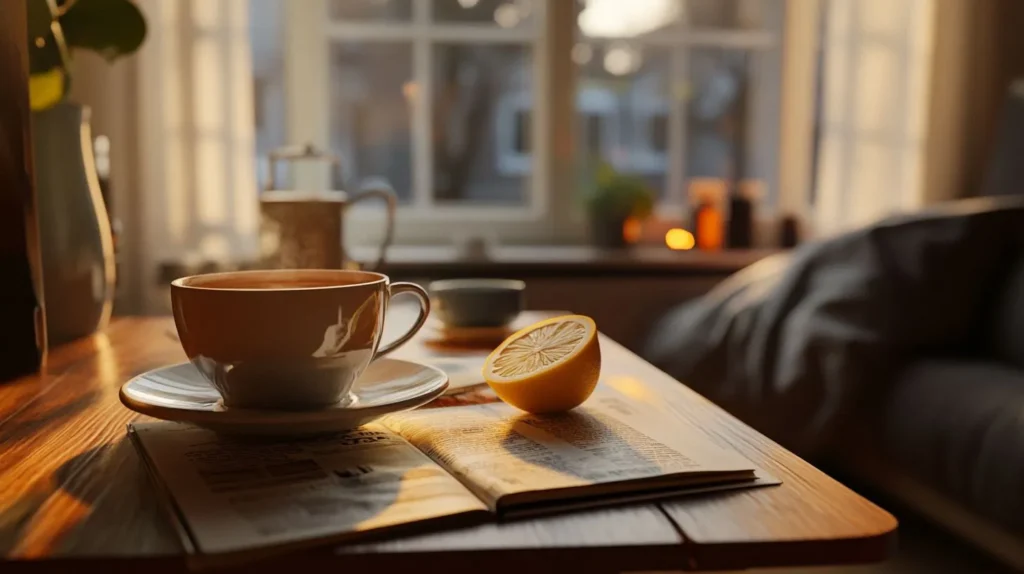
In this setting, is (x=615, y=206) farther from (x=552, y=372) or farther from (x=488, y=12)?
(x=552, y=372)

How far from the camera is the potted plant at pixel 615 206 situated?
2512mm

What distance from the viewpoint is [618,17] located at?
9.15 feet

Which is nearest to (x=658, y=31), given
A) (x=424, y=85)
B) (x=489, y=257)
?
(x=424, y=85)

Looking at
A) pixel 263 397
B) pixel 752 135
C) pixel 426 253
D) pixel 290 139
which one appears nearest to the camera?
pixel 263 397

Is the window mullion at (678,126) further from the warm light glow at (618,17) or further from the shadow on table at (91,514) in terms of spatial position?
the shadow on table at (91,514)

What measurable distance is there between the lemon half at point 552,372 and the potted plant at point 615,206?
5.84 feet

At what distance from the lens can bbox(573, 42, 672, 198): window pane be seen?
2826mm

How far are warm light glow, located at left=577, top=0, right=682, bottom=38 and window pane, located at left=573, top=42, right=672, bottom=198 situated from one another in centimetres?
4

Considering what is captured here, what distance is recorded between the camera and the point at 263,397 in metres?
0.60

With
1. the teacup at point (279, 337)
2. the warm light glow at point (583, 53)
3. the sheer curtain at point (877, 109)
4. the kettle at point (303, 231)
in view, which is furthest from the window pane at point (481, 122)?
the teacup at point (279, 337)

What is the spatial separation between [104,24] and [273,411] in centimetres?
65

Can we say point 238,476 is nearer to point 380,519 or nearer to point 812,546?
point 380,519

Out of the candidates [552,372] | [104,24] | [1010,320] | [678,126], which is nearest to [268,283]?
[552,372]

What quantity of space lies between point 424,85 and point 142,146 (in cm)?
79
